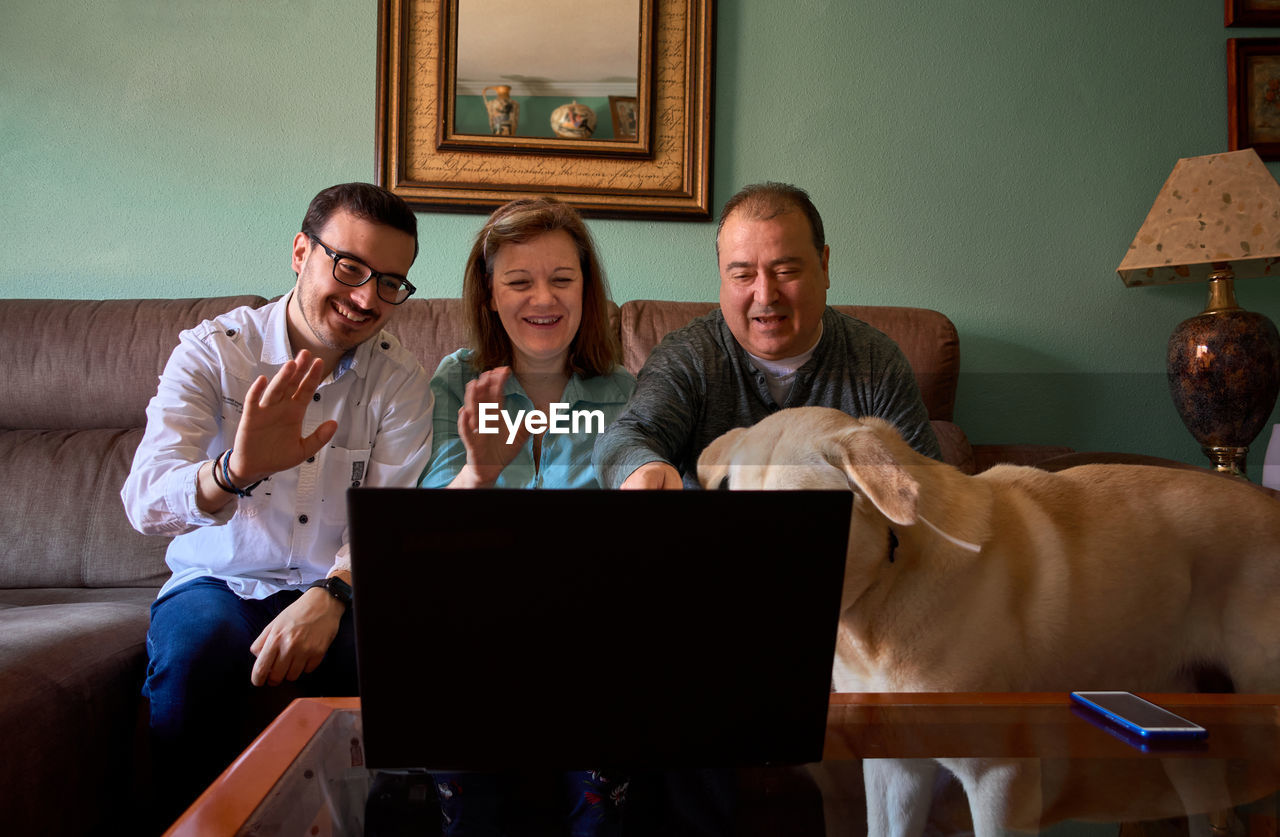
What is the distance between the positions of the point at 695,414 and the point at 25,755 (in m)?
1.06

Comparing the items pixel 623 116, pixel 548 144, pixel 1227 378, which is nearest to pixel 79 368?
pixel 548 144

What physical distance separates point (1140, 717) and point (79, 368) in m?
2.25

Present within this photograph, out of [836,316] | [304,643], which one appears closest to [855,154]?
[836,316]

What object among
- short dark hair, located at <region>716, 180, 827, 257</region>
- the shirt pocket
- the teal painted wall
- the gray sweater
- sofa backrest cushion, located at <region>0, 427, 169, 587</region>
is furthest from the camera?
the teal painted wall

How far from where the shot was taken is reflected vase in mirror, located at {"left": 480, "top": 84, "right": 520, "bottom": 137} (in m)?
2.27

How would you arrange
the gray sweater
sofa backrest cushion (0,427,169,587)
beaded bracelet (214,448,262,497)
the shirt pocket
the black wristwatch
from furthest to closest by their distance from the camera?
sofa backrest cushion (0,427,169,587), the shirt pocket, the black wristwatch, beaded bracelet (214,448,262,497), the gray sweater

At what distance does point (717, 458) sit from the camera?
709 mm

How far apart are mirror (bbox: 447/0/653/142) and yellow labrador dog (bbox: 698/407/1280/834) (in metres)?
1.78

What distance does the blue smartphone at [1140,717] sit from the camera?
2.20 feet

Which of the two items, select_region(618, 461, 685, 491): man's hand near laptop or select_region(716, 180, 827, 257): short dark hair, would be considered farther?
select_region(716, 180, 827, 257): short dark hair

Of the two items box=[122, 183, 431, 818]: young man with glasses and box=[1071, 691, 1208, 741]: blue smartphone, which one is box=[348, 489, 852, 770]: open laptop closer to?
box=[1071, 691, 1208, 741]: blue smartphone

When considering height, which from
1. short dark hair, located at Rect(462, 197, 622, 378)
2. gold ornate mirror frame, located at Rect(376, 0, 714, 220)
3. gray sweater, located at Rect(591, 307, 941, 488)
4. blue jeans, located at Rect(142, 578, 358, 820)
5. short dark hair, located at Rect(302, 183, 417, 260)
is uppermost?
gold ornate mirror frame, located at Rect(376, 0, 714, 220)

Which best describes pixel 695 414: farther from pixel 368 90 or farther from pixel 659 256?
pixel 368 90

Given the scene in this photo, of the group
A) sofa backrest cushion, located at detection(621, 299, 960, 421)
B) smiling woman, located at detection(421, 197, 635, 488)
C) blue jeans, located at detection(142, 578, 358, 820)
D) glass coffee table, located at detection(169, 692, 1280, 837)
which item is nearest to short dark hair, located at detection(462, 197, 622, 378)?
smiling woman, located at detection(421, 197, 635, 488)
